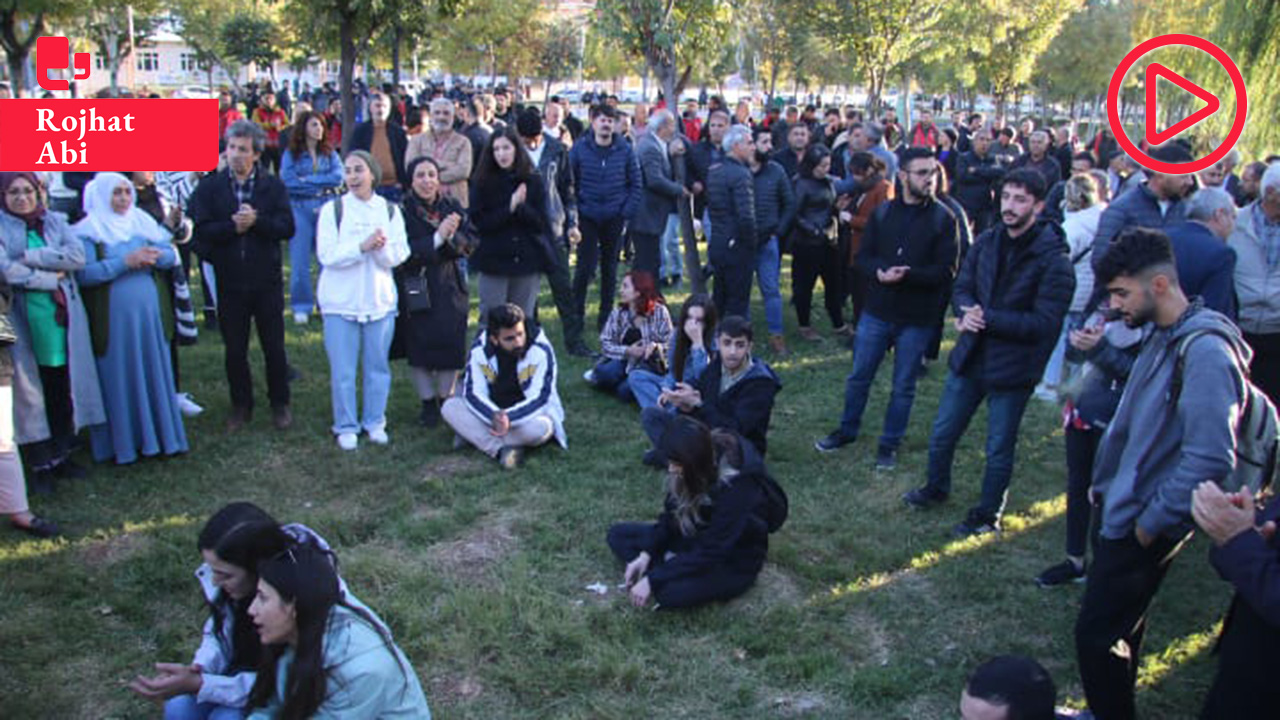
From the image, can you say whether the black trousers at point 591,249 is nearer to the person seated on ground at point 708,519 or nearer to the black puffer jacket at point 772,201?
the black puffer jacket at point 772,201

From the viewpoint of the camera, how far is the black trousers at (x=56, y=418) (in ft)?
19.0

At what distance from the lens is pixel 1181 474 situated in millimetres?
3098

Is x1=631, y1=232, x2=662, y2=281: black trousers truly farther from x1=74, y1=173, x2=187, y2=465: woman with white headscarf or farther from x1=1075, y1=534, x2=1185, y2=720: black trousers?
x1=1075, y1=534, x2=1185, y2=720: black trousers

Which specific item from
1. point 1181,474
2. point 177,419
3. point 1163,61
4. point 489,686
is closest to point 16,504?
point 177,419

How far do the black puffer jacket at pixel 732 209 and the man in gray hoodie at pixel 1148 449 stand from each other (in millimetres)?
5077

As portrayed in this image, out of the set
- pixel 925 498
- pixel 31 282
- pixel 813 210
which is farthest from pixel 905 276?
pixel 31 282

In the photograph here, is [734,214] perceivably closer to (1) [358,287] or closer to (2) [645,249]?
(2) [645,249]

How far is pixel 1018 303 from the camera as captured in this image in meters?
5.11

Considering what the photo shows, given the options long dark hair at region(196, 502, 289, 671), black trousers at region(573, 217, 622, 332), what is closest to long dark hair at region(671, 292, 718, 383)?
black trousers at region(573, 217, 622, 332)

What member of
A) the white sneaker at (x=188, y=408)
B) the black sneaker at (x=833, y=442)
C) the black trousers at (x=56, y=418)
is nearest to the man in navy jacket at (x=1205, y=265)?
the black sneaker at (x=833, y=442)

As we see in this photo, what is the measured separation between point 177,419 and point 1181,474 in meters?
5.75

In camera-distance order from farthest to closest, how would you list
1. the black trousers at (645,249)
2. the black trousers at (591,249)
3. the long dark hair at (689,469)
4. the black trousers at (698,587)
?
the black trousers at (645,249)
the black trousers at (591,249)
the black trousers at (698,587)
the long dark hair at (689,469)

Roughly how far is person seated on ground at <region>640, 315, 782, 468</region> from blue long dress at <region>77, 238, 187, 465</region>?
10.4ft

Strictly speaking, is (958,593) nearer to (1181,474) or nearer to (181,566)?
(1181,474)
